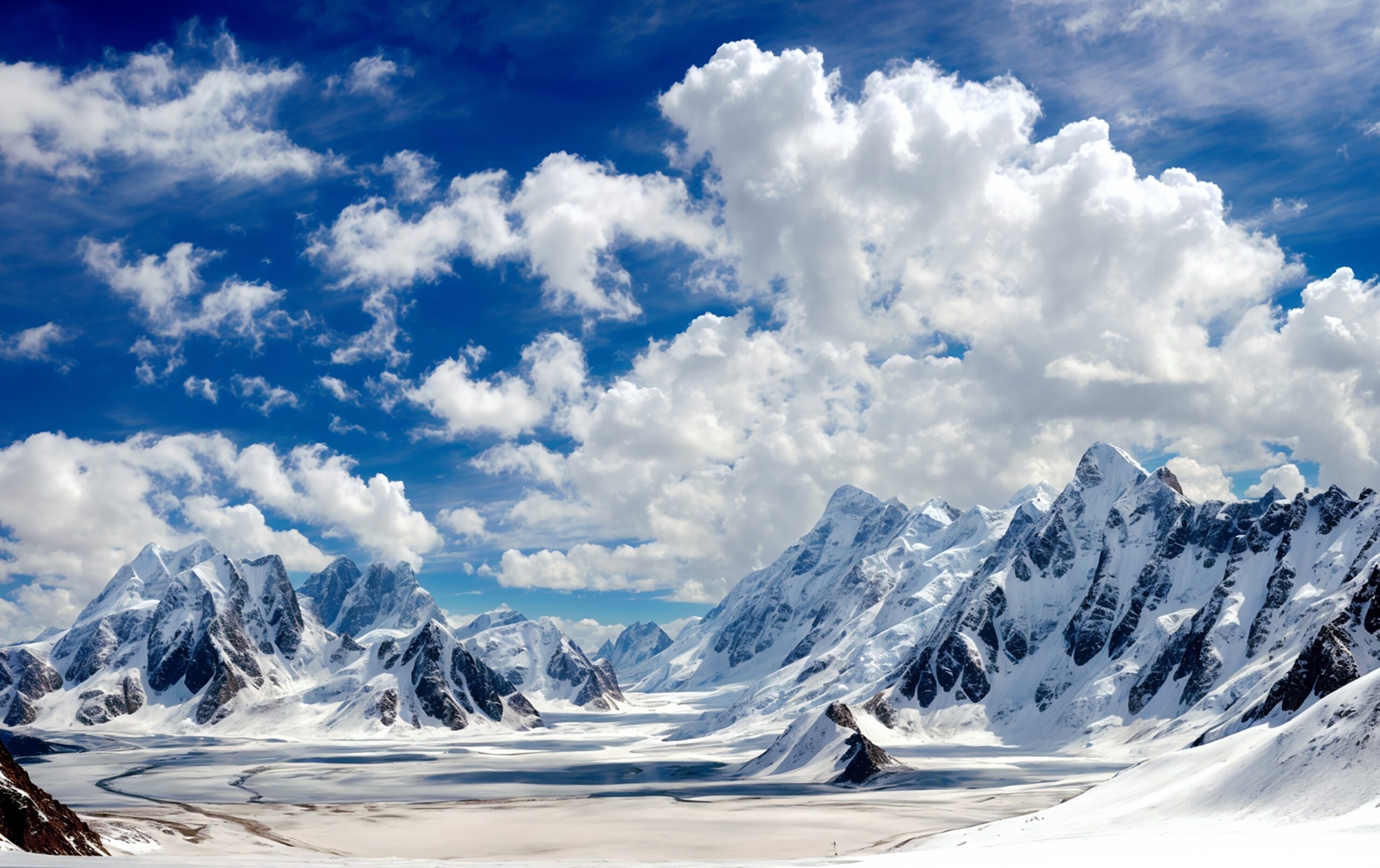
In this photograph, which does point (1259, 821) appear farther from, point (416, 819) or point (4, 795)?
point (416, 819)

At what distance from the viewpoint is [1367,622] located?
6161 inches

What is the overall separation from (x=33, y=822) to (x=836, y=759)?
148149 mm

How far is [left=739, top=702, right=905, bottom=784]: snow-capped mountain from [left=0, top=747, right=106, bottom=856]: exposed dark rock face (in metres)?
133

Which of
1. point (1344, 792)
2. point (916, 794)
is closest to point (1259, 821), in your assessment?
point (1344, 792)

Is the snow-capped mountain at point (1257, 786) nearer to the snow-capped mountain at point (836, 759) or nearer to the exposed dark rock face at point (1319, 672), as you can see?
the exposed dark rock face at point (1319, 672)

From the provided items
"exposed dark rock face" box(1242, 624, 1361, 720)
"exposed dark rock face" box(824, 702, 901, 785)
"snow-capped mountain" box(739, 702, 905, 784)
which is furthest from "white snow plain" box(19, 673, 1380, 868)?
"exposed dark rock face" box(1242, 624, 1361, 720)

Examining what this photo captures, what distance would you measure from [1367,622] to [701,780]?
12053 centimetres

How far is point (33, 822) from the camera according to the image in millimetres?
57844

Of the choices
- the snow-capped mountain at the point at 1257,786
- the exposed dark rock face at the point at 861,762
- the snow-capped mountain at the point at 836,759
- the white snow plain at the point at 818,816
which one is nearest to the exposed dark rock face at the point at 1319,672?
the white snow plain at the point at 818,816

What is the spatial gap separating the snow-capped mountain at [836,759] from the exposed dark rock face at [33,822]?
5227 inches

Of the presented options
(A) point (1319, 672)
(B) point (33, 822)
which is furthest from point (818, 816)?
(B) point (33, 822)

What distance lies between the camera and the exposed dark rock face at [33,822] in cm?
5628

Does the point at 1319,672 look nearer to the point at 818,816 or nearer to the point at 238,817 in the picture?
the point at 818,816

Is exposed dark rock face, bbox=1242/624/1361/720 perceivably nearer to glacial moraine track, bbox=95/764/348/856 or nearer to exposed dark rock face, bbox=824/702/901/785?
exposed dark rock face, bbox=824/702/901/785
